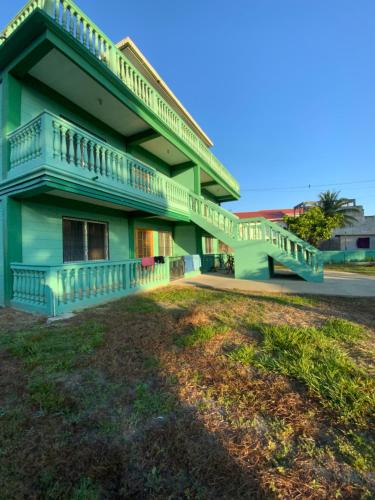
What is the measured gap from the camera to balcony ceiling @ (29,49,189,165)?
559 cm

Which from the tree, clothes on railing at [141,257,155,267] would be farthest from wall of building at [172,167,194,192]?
the tree

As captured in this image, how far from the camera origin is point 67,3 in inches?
208

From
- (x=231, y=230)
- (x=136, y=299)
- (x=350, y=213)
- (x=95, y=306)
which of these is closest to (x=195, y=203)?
(x=231, y=230)

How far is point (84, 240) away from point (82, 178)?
2613 mm

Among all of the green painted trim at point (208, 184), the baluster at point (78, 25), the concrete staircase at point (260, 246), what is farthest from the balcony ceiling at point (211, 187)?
the baluster at point (78, 25)

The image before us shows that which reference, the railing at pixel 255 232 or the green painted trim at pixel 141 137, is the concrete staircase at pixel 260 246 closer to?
the railing at pixel 255 232

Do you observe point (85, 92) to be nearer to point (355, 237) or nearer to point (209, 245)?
point (209, 245)

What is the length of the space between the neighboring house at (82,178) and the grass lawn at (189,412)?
2.26 meters

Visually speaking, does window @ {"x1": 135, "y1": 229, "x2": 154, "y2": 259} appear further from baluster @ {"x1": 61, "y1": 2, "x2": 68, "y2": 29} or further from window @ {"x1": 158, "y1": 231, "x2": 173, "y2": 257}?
baluster @ {"x1": 61, "y1": 2, "x2": 68, "y2": 29}

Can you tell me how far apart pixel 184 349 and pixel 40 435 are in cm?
179

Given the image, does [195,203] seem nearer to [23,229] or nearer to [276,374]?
[23,229]

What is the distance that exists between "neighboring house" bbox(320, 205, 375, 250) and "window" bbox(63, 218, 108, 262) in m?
28.9

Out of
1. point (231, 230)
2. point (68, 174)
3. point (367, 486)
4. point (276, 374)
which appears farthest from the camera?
point (231, 230)

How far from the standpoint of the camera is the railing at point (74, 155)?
4.73 meters
